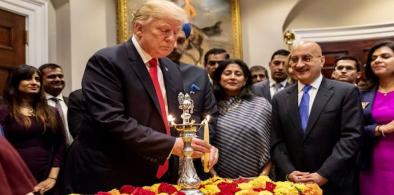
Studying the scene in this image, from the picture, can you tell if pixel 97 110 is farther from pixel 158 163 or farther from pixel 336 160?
pixel 336 160

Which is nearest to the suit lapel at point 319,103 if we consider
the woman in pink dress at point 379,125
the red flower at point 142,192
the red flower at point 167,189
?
the woman in pink dress at point 379,125

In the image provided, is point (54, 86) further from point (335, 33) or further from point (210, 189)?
point (335, 33)

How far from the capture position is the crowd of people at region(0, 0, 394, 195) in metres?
2.24

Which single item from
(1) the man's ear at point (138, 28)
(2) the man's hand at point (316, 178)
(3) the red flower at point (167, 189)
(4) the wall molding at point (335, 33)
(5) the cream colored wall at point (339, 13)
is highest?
(5) the cream colored wall at point (339, 13)

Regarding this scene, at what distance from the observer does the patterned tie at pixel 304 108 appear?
333 centimetres

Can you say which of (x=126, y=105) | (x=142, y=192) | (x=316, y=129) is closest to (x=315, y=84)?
(x=316, y=129)

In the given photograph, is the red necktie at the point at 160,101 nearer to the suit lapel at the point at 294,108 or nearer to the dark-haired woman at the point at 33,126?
the suit lapel at the point at 294,108

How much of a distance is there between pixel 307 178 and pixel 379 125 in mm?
689

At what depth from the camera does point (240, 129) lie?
3.58m

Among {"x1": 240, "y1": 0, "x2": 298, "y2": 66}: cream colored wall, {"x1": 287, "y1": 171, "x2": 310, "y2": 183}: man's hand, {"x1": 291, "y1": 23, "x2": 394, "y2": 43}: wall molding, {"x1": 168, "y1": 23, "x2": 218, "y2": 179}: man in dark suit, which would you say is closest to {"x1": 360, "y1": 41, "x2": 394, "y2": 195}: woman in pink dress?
{"x1": 287, "y1": 171, "x2": 310, "y2": 183}: man's hand

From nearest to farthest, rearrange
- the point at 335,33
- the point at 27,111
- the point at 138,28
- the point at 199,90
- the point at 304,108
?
the point at 138,28
the point at 199,90
the point at 304,108
the point at 27,111
the point at 335,33

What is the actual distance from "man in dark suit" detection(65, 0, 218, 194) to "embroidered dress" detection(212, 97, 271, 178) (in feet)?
3.97

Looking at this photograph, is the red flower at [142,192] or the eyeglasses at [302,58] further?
the eyeglasses at [302,58]

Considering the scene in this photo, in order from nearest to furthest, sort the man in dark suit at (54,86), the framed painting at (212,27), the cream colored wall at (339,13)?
the man in dark suit at (54,86), the framed painting at (212,27), the cream colored wall at (339,13)
